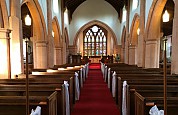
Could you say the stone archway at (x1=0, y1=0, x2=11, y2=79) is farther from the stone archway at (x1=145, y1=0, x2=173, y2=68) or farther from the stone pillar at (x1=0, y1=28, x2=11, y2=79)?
the stone archway at (x1=145, y1=0, x2=173, y2=68)

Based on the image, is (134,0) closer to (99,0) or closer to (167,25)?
(167,25)

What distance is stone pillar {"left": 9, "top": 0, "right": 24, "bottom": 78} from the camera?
5.75 m

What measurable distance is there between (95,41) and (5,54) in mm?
19921

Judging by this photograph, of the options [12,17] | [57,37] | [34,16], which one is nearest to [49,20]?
[34,16]

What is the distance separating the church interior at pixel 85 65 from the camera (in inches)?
101

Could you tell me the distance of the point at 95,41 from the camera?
25.0 meters

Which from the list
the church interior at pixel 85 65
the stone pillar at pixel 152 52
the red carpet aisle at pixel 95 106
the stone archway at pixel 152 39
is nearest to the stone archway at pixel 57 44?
the church interior at pixel 85 65

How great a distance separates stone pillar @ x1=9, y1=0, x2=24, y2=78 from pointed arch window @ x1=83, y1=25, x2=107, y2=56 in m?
18.9

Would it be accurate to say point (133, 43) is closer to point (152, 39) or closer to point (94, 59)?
point (152, 39)

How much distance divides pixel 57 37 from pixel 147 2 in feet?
25.0

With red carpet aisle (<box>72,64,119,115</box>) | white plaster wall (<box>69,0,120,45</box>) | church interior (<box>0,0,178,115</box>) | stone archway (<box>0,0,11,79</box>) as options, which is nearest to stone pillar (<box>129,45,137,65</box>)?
church interior (<box>0,0,178,115</box>)

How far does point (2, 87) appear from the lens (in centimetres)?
371

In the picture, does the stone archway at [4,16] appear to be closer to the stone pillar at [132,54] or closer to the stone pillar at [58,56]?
the stone pillar at [58,56]

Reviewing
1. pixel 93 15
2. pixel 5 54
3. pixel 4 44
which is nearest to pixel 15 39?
pixel 4 44
